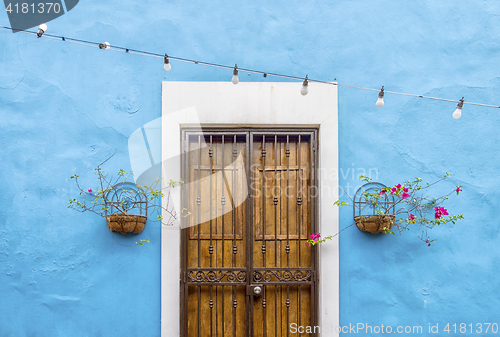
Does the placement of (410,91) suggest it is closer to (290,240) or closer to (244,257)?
(290,240)

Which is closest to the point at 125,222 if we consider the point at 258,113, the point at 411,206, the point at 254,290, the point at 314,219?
the point at 254,290

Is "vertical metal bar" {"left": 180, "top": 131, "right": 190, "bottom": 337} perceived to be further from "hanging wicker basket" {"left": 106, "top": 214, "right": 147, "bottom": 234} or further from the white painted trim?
"hanging wicker basket" {"left": 106, "top": 214, "right": 147, "bottom": 234}

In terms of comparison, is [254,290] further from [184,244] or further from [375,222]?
[375,222]

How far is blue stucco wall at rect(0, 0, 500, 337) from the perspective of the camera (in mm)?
3672

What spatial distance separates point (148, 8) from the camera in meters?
3.90

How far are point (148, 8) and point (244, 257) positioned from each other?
7.51 feet

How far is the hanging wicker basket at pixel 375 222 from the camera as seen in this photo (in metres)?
3.50

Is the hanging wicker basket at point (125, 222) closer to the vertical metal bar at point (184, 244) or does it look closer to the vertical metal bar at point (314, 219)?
the vertical metal bar at point (184, 244)

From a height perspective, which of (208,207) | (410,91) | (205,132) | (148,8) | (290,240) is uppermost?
(148,8)

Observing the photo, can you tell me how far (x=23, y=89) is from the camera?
383 centimetres

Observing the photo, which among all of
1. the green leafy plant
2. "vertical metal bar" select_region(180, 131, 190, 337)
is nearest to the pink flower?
the green leafy plant

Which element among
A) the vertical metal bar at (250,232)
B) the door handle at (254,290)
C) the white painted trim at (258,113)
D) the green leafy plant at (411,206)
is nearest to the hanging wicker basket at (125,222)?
→ the white painted trim at (258,113)

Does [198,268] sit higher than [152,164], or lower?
lower

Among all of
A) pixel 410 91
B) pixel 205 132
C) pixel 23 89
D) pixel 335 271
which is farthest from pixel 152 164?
pixel 410 91
